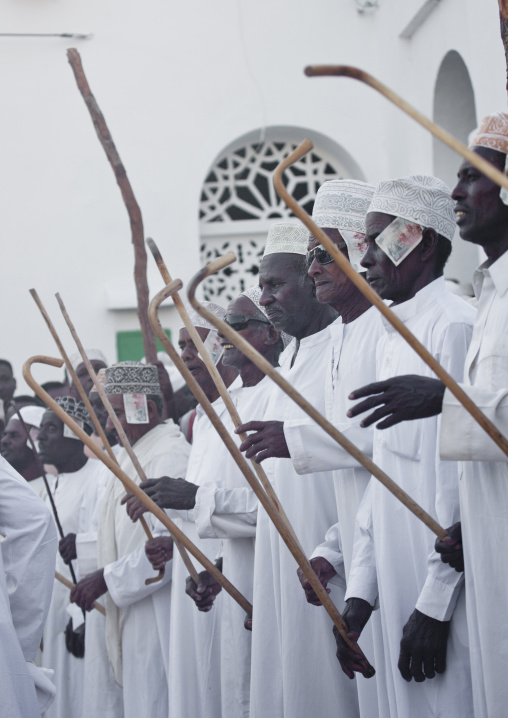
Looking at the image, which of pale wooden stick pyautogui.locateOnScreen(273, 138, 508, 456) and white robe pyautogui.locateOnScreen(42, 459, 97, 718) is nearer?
pale wooden stick pyautogui.locateOnScreen(273, 138, 508, 456)

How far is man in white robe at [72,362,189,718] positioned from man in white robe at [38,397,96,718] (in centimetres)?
84

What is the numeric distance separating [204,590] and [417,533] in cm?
167

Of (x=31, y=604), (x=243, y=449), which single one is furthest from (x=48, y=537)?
(x=243, y=449)

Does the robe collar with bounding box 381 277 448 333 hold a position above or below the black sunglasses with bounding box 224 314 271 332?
below

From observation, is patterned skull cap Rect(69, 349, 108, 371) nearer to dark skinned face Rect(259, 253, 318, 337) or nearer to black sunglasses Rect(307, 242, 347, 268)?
dark skinned face Rect(259, 253, 318, 337)

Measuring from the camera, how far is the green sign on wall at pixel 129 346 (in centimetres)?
1168

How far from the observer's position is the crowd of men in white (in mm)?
2807

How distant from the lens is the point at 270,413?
4320mm

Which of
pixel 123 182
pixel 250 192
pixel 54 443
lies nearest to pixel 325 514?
pixel 54 443

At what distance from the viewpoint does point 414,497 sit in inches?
125

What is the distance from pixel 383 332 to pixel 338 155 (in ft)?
28.6

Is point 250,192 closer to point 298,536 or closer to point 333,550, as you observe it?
point 298,536

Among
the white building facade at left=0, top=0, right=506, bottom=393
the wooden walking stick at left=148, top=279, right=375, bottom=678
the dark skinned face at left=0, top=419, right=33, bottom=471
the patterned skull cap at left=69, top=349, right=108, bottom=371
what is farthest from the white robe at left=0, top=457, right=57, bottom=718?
the white building facade at left=0, top=0, right=506, bottom=393

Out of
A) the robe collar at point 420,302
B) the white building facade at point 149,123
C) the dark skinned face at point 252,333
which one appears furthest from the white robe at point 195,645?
the white building facade at point 149,123
